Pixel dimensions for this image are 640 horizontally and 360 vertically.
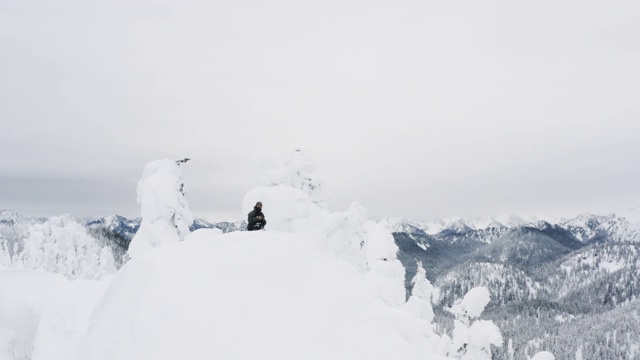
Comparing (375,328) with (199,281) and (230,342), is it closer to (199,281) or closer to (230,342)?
(230,342)

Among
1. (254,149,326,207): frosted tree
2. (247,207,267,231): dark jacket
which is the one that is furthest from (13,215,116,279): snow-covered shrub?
(247,207,267,231): dark jacket

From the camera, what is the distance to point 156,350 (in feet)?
27.3

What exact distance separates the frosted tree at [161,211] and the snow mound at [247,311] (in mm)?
10994

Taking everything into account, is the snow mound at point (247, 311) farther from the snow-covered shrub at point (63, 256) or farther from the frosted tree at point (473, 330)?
the snow-covered shrub at point (63, 256)

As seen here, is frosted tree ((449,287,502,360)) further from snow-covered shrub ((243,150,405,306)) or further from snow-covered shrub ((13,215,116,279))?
snow-covered shrub ((13,215,116,279))

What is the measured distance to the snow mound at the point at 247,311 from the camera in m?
8.38

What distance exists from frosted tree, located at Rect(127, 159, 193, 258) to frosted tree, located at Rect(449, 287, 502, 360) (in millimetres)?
15239

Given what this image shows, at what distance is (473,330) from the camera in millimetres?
20500

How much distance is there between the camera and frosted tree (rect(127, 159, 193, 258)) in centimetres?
2203

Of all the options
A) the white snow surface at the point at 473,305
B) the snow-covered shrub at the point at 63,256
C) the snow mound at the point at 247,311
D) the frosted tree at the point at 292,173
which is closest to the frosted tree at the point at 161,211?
the frosted tree at the point at 292,173

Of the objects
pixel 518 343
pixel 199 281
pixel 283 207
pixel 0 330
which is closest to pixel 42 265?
pixel 0 330

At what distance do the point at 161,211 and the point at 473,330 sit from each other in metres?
17.3

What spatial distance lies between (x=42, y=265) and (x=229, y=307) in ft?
278

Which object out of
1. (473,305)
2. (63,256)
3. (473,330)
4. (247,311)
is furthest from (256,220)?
(63,256)
